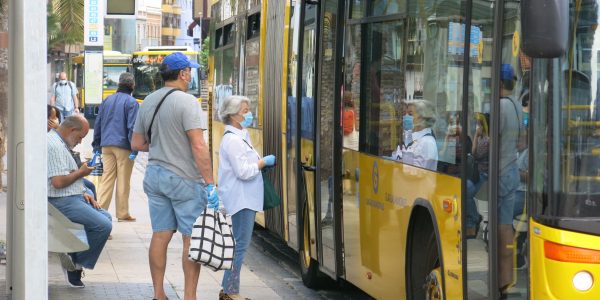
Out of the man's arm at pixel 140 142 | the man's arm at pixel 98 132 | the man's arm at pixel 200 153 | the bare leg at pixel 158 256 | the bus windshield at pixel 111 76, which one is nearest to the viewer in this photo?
the man's arm at pixel 200 153

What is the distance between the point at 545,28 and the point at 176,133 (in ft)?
13.0

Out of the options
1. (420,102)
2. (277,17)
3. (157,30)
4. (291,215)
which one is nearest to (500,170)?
(420,102)

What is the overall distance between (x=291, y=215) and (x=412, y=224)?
4.00 m

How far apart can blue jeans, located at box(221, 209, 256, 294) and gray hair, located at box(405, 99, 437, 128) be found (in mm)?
2178

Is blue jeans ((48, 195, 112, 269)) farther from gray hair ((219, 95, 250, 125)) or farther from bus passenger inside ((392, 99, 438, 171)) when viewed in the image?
bus passenger inside ((392, 99, 438, 171))

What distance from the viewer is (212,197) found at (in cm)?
883

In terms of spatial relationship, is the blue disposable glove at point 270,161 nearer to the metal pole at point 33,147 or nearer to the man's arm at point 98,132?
the metal pole at point 33,147

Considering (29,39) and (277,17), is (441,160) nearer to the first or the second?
(29,39)

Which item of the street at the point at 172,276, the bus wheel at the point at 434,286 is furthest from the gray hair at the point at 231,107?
the bus wheel at the point at 434,286

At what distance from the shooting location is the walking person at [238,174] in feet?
31.1

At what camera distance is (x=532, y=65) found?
584 centimetres

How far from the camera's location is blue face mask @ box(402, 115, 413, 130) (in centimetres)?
784

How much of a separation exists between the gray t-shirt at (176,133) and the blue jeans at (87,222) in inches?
55.3

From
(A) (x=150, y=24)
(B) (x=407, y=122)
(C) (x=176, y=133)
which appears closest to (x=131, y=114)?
(C) (x=176, y=133)
